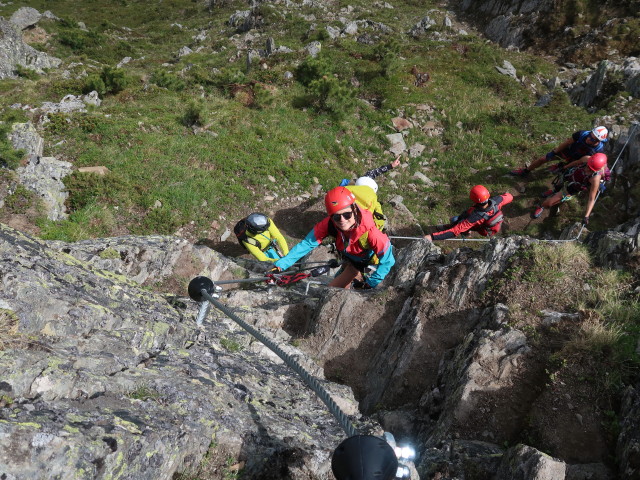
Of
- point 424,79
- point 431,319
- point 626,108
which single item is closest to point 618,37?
point 626,108

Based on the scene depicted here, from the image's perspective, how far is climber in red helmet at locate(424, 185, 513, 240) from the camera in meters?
11.0

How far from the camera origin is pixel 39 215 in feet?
35.0

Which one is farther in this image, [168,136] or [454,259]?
[168,136]

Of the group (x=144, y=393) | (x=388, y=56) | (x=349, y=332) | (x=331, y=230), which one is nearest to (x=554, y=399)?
(x=349, y=332)

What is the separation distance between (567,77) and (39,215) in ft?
105

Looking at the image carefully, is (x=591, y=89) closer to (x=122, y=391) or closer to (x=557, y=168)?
(x=557, y=168)

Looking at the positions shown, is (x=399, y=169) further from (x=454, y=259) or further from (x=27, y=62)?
(x=27, y=62)

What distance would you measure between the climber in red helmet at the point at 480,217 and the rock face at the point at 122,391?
7.41 meters

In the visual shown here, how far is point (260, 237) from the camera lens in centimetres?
1091

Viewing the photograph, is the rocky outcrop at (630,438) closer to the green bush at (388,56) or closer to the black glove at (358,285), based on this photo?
the black glove at (358,285)

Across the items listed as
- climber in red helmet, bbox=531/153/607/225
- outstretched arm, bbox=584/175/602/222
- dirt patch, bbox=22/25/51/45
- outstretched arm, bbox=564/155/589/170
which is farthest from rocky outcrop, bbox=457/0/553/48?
dirt patch, bbox=22/25/51/45

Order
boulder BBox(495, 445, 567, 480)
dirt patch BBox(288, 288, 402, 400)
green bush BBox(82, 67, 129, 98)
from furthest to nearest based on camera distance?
green bush BBox(82, 67, 129, 98)
dirt patch BBox(288, 288, 402, 400)
boulder BBox(495, 445, 567, 480)

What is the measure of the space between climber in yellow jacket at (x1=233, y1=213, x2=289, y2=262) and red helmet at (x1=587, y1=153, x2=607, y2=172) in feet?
37.8

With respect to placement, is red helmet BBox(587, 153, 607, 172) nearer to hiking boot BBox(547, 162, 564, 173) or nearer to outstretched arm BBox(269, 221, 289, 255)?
hiking boot BBox(547, 162, 564, 173)
